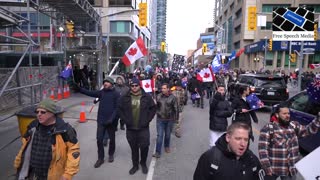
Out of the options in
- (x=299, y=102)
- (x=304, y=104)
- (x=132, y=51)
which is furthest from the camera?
(x=132, y=51)

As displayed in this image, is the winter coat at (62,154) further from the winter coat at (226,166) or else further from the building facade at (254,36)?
the building facade at (254,36)

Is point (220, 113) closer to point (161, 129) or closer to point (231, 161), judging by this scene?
point (161, 129)

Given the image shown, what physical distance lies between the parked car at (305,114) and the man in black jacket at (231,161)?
Result: 3.98 metres

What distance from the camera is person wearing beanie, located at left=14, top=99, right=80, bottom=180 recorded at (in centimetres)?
365

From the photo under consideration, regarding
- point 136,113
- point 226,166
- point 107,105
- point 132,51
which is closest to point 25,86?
point 107,105

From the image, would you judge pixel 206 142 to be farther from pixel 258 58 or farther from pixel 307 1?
pixel 307 1

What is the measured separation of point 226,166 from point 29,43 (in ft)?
26.1

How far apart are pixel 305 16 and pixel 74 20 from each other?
13.9 meters

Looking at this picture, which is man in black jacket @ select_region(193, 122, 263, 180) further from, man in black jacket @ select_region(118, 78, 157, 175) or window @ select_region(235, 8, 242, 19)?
window @ select_region(235, 8, 242, 19)

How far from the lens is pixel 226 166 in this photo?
2.89m

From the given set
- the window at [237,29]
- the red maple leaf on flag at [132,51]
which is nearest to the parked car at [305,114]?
the red maple leaf on flag at [132,51]

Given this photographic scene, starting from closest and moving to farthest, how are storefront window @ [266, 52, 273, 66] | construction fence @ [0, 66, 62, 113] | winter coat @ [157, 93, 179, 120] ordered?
winter coat @ [157, 93, 179, 120] → construction fence @ [0, 66, 62, 113] → storefront window @ [266, 52, 273, 66]

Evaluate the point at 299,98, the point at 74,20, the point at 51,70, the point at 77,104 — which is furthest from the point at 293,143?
the point at 74,20

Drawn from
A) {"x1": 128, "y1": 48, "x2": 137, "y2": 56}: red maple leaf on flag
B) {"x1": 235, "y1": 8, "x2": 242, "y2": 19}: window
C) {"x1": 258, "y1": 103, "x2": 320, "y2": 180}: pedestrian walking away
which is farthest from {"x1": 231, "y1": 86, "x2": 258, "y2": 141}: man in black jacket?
{"x1": 235, "y1": 8, "x2": 242, "y2": 19}: window
